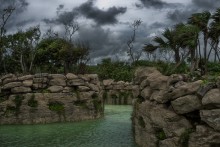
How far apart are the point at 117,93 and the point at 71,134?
32.1 m

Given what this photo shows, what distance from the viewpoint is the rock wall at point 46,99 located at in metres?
29.6

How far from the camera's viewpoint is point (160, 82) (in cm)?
1723

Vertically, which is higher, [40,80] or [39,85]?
[40,80]

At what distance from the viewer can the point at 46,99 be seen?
30.2 metres

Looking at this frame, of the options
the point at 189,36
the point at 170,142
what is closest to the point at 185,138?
the point at 170,142

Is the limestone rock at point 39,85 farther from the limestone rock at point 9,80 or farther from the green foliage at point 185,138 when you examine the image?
the green foliage at point 185,138

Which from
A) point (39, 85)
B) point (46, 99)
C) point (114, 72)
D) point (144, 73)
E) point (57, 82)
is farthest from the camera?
point (114, 72)

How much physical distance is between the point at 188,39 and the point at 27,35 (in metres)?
29.0

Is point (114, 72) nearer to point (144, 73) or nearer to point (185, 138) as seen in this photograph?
point (144, 73)

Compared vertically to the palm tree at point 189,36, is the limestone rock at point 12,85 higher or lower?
lower

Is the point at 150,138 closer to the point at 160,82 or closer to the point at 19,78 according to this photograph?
the point at 160,82

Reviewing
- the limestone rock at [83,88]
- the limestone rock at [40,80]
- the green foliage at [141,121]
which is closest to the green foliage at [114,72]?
the limestone rock at [83,88]

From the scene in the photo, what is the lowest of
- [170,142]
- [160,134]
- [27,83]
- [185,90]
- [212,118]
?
[170,142]

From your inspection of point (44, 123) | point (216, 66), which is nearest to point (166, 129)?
point (216, 66)
